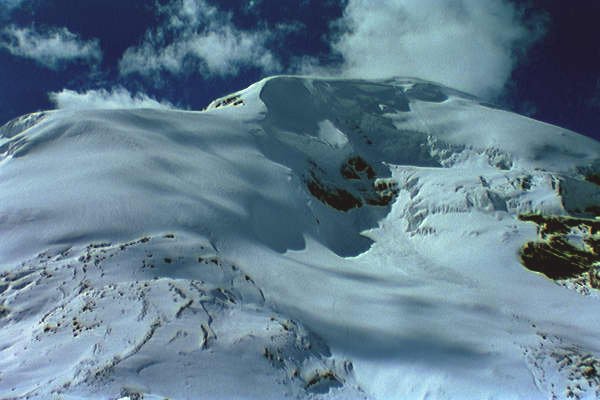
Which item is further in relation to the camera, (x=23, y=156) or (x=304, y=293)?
(x=23, y=156)

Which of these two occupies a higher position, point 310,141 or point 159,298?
point 159,298

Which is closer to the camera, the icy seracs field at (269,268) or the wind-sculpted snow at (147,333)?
the wind-sculpted snow at (147,333)

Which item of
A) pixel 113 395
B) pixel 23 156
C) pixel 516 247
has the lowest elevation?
pixel 516 247

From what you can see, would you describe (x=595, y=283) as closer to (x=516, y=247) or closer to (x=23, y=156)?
(x=516, y=247)

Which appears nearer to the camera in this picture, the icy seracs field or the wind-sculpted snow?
the wind-sculpted snow

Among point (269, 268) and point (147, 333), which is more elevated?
point (147, 333)

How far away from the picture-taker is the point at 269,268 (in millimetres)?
28219

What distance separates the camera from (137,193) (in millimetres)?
30984

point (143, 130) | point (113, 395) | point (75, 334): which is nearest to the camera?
point (113, 395)

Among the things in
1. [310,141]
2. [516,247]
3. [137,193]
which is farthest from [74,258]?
[310,141]

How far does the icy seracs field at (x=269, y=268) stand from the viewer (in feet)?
63.8

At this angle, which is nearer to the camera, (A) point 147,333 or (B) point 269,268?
(A) point 147,333

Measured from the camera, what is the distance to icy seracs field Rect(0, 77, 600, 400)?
19.5 metres

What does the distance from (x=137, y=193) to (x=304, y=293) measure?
1106 cm
